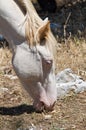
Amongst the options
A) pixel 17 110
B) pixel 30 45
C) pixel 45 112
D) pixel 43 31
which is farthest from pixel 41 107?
pixel 43 31

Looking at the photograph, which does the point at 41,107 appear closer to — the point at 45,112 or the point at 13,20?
the point at 45,112

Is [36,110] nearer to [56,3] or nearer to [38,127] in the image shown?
[38,127]

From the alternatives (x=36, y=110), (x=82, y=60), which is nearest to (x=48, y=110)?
(x=36, y=110)

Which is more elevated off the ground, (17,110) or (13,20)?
(13,20)

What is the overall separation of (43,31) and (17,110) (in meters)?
0.84

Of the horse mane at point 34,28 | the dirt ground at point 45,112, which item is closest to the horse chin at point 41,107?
the dirt ground at point 45,112

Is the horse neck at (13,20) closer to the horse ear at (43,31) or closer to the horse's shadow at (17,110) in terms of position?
the horse ear at (43,31)

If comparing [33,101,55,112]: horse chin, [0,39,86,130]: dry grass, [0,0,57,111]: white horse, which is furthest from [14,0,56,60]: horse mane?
[0,39,86,130]: dry grass

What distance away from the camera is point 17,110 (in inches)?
176

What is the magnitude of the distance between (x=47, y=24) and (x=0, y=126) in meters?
0.91

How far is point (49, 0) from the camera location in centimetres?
876

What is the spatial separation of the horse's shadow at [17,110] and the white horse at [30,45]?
29 centimetres

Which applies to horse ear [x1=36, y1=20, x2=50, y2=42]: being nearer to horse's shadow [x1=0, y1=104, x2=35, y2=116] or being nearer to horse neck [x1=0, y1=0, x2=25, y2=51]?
horse neck [x1=0, y1=0, x2=25, y2=51]

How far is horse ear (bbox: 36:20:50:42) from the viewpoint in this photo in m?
3.99
